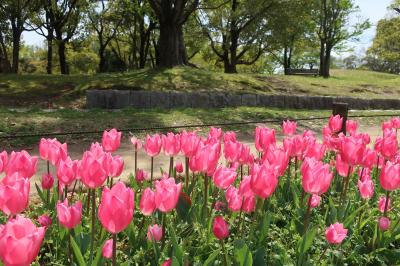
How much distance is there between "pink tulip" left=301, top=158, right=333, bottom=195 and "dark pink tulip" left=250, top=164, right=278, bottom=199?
18 centimetres

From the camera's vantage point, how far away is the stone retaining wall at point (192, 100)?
11.6 metres

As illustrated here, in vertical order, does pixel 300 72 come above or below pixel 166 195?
above

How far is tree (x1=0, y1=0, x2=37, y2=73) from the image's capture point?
87.6ft

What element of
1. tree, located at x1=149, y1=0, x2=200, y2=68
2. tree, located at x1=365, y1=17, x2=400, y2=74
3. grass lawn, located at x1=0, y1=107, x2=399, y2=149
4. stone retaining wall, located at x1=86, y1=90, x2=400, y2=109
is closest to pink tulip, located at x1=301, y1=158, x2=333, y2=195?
grass lawn, located at x1=0, y1=107, x2=399, y2=149

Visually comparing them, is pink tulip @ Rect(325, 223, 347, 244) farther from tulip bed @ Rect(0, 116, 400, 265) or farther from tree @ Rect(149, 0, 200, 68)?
tree @ Rect(149, 0, 200, 68)

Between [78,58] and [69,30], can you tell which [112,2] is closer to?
[69,30]

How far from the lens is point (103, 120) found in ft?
29.2

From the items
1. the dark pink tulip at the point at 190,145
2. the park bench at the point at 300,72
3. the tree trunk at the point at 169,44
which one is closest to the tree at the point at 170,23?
the tree trunk at the point at 169,44

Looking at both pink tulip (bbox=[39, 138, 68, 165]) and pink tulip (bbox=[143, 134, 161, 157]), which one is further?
pink tulip (bbox=[143, 134, 161, 157])

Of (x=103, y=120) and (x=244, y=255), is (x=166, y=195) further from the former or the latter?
(x=103, y=120)

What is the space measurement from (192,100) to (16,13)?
19656 millimetres

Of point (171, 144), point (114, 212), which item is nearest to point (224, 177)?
point (171, 144)

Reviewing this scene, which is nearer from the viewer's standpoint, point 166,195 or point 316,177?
point 166,195

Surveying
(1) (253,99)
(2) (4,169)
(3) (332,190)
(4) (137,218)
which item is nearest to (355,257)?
(3) (332,190)
